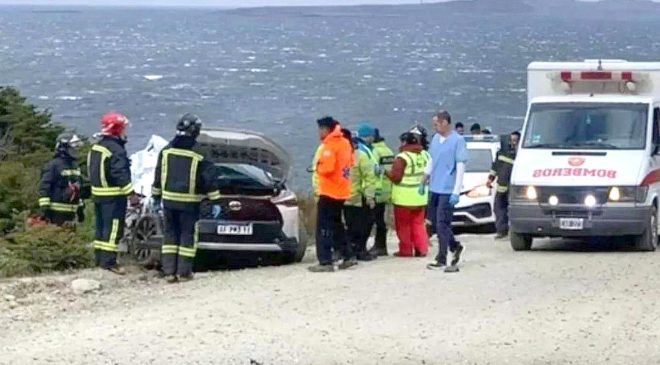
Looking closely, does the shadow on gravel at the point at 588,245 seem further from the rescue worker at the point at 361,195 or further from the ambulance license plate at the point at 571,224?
the rescue worker at the point at 361,195

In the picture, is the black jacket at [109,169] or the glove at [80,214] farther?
the glove at [80,214]

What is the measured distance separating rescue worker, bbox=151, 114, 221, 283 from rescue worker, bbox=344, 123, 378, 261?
81.7 inches

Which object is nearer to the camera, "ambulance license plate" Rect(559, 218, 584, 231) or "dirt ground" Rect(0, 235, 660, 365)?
"dirt ground" Rect(0, 235, 660, 365)

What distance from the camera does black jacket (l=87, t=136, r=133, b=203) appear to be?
627 inches

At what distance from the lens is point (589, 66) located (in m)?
20.6

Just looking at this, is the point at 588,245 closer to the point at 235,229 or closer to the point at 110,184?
the point at 235,229

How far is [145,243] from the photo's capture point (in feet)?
54.7

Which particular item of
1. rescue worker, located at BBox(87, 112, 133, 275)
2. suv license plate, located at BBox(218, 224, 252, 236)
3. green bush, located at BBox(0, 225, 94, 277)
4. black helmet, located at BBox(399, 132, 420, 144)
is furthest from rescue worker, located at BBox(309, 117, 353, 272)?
green bush, located at BBox(0, 225, 94, 277)

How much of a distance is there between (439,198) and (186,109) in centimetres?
5320

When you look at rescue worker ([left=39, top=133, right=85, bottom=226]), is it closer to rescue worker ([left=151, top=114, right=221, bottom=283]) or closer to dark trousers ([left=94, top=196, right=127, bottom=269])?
dark trousers ([left=94, top=196, right=127, bottom=269])

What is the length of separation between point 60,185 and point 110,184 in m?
1.85

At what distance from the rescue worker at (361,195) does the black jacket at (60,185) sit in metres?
3.19

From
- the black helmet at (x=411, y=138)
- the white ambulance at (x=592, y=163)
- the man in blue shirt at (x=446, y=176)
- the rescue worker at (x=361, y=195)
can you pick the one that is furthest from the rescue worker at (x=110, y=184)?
the white ambulance at (x=592, y=163)

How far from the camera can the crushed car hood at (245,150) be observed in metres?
17.4
